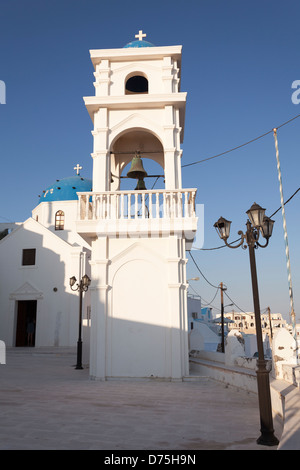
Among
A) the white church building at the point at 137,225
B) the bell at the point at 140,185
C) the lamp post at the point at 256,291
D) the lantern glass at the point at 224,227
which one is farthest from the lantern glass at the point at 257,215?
the bell at the point at 140,185

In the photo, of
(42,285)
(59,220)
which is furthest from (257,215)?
(59,220)

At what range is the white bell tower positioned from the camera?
10547 mm

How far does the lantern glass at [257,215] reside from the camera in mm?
6023

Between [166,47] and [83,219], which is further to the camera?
[166,47]

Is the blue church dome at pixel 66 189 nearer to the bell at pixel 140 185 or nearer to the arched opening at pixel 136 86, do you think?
the arched opening at pixel 136 86

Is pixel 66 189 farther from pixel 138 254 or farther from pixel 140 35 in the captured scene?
pixel 138 254

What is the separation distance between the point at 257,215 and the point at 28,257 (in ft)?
71.5

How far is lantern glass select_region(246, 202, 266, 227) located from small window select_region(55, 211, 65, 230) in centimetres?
2369

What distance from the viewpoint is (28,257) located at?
2538cm

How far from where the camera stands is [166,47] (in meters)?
12.5

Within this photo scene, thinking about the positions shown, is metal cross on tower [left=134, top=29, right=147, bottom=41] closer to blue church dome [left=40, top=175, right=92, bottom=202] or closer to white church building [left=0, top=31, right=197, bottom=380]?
white church building [left=0, top=31, right=197, bottom=380]

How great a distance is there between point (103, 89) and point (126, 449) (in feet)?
35.7
